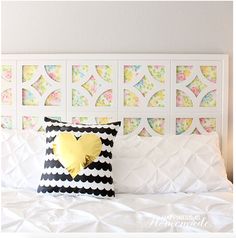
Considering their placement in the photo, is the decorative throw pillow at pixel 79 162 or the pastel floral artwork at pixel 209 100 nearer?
the decorative throw pillow at pixel 79 162

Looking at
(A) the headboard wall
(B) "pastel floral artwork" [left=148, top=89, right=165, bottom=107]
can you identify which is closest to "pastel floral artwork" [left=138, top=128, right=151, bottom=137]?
(A) the headboard wall

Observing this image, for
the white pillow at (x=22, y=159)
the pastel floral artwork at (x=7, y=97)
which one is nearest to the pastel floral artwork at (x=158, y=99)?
the white pillow at (x=22, y=159)

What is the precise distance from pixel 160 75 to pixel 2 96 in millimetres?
1013

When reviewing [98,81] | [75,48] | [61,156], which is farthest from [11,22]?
[61,156]

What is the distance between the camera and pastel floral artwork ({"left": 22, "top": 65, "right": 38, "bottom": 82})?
2430mm

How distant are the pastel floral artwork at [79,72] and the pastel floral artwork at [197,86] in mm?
649

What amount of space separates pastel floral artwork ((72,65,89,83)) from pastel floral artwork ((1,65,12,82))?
0.41 m

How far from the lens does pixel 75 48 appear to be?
2.41 metres

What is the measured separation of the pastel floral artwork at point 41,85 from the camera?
243 centimetres

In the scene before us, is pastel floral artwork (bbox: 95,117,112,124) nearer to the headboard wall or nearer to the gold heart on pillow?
the headboard wall

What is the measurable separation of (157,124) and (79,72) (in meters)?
0.59

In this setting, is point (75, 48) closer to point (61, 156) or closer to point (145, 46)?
point (145, 46)

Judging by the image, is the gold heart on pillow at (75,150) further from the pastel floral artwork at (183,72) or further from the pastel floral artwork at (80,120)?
the pastel floral artwork at (183,72)

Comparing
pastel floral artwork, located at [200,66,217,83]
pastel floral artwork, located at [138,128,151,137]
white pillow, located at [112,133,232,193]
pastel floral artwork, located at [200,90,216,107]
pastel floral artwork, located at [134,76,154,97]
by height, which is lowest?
white pillow, located at [112,133,232,193]
